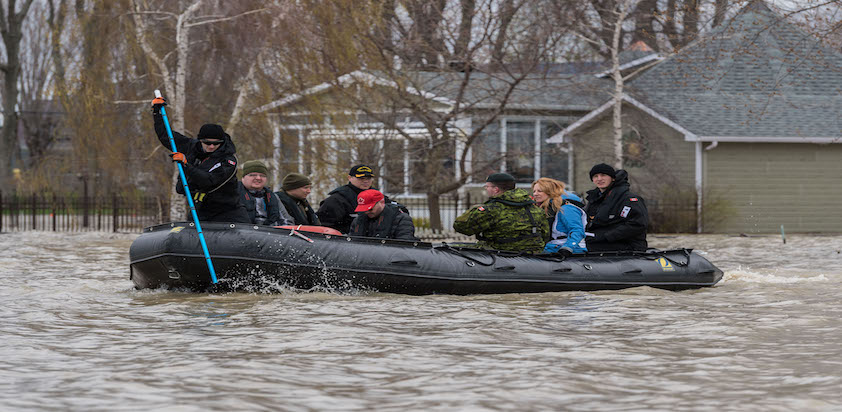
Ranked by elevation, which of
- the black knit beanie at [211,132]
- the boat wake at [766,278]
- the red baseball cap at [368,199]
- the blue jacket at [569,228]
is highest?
the black knit beanie at [211,132]

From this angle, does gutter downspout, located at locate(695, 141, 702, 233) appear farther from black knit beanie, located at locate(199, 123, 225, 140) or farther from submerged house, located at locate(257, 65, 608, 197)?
black knit beanie, located at locate(199, 123, 225, 140)

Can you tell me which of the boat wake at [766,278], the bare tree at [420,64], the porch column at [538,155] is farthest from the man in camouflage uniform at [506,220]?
the porch column at [538,155]

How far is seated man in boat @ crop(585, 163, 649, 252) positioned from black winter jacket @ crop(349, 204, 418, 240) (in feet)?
7.08

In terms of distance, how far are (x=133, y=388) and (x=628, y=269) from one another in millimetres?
6757

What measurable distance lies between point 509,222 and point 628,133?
A: 1581 cm

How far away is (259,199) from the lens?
1164 cm

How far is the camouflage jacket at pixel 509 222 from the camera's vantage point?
11.1 meters

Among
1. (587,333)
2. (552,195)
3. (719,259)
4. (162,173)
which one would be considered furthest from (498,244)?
(162,173)

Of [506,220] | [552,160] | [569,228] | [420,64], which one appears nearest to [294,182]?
[506,220]

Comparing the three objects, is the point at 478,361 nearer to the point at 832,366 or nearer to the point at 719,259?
the point at 832,366

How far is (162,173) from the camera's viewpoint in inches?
994

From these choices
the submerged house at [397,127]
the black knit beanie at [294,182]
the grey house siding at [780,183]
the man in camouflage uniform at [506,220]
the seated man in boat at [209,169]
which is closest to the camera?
the seated man in boat at [209,169]

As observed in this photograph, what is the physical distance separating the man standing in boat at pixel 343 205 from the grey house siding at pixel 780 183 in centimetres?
1518

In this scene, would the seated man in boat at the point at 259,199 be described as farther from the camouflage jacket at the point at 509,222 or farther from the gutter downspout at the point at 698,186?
the gutter downspout at the point at 698,186
